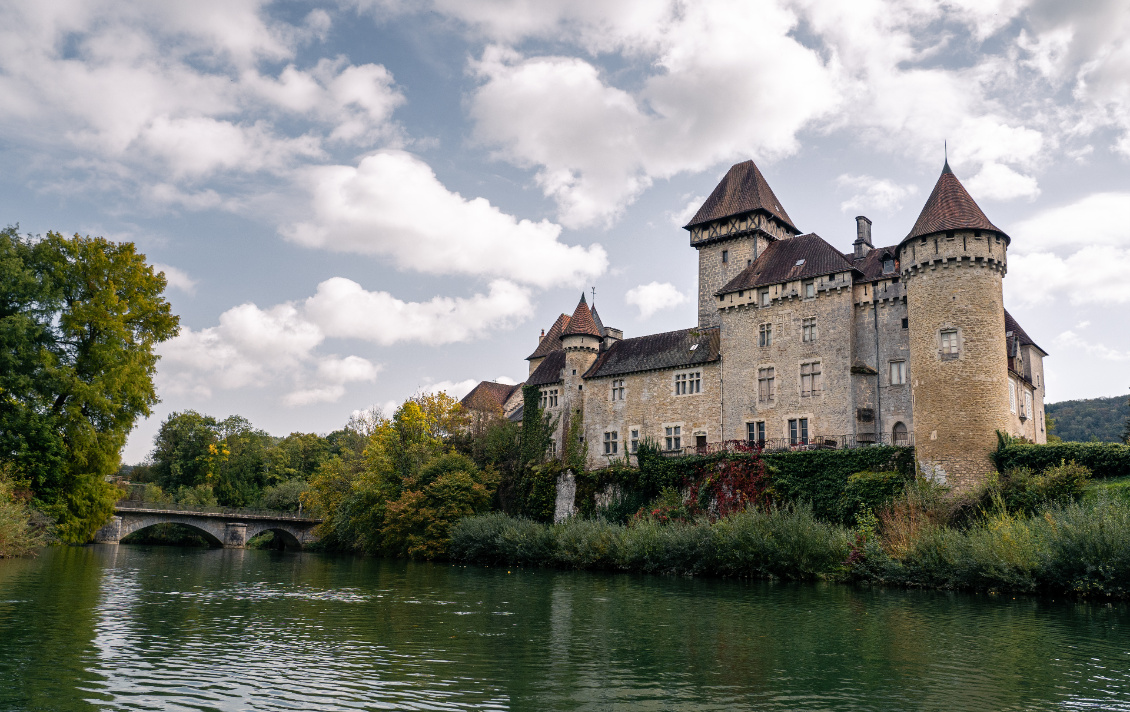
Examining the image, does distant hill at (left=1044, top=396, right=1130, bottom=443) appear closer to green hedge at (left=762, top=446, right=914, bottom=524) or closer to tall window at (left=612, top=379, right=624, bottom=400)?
tall window at (left=612, top=379, right=624, bottom=400)

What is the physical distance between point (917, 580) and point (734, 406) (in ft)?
55.6

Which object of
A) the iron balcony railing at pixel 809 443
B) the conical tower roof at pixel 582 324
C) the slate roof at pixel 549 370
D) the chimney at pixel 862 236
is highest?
the chimney at pixel 862 236

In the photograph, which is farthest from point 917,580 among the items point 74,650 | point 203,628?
point 74,650

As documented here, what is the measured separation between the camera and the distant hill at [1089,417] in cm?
8712

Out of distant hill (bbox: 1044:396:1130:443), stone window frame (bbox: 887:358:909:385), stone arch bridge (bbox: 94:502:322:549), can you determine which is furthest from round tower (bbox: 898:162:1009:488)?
distant hill (bbox: 1044:396:1130:443)

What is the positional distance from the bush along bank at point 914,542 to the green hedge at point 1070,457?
1.73 ft

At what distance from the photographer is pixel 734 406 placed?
135ft

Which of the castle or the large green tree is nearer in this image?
the large green tree

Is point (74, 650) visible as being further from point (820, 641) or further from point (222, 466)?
point (222, 466)

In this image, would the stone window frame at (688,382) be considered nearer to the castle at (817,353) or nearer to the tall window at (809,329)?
the castle at (817,353)

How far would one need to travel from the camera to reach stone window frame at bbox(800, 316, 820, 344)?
38.4m

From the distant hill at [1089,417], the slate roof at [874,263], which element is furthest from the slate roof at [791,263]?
the distant hill at [1089,417]

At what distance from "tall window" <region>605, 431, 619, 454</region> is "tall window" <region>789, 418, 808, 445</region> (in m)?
10.4

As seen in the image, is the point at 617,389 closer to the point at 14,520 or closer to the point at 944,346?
the point at 944,346
